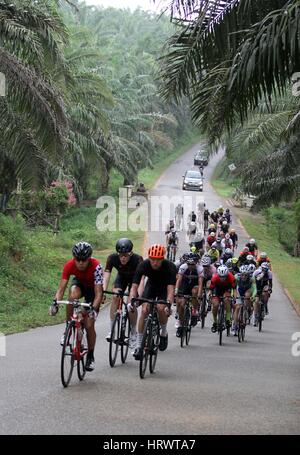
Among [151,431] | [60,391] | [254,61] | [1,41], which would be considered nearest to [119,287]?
[60,391]

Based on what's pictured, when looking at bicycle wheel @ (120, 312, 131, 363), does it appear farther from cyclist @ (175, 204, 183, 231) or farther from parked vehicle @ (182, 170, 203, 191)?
parked vehicle @ (182, 170, 203, 191)

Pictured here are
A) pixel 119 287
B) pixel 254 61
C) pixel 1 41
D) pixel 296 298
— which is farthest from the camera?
pixel 296 298

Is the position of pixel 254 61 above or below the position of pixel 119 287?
above

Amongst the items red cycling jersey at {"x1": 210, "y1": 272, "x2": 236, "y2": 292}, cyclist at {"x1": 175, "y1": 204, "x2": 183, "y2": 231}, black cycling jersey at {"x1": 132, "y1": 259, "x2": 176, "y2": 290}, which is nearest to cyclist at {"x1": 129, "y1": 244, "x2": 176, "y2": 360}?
black cycling jersey at {"x1": 132, "y1": 259, "x2": 176, "y2": 290}

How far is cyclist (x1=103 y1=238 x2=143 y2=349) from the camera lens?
11828 mm

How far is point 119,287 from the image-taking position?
12.3 metres

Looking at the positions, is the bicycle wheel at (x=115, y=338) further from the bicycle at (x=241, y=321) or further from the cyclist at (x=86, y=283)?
the bicycle at (x=241, y=321)

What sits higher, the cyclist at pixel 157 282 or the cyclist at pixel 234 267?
the cyclist at pixel 234 267

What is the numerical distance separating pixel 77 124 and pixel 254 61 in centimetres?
2127

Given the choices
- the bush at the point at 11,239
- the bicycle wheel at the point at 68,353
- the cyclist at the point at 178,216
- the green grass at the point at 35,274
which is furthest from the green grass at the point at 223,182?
the bicycle wheel at the point at 68,353

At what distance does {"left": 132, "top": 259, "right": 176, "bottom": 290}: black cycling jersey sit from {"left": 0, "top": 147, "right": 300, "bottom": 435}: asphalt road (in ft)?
4.20

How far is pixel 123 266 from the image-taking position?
12141 millimetres

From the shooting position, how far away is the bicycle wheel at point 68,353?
31.2 ft
